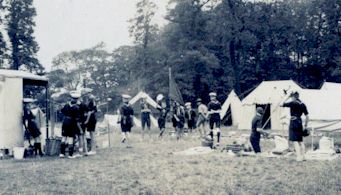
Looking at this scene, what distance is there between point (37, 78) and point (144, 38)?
2879 centimetres

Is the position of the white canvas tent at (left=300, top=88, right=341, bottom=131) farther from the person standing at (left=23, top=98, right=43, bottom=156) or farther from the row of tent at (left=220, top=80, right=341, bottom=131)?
the person standing at (left=23, top=98, right=43, bottom=156)

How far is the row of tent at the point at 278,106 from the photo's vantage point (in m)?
15.0

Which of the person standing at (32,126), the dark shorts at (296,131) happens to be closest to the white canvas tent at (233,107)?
the person standing at (32,126)

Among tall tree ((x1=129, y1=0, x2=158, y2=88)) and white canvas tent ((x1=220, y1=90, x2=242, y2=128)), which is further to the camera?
tall tree ((x1=129, y1=0, x2=158, y2=88))

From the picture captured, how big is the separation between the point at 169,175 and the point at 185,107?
47.0ft

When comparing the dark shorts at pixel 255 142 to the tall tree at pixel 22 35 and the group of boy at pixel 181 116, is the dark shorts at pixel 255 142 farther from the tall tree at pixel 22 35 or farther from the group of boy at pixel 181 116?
the tall tree at pixel 22 35

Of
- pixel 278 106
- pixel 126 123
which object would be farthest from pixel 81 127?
pixel 278 106

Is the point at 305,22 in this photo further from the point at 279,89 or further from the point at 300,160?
the point at 300,160

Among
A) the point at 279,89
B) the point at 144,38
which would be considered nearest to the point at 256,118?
the point at 279,89

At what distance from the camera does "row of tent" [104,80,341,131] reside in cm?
1503

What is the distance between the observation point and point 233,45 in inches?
1564

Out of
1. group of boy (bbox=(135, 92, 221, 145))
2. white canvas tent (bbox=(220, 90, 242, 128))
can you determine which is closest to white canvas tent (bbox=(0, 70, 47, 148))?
group of boy (bbox=(135, 92, 221, 145))

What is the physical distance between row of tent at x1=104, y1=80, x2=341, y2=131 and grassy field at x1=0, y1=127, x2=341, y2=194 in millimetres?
3982

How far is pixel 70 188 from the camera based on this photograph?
25.1 ft
